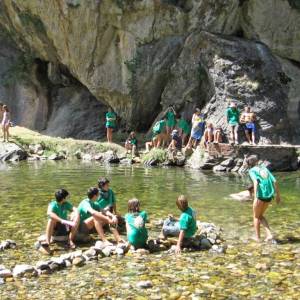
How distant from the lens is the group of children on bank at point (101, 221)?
35.8 ft

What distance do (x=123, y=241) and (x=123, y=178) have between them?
34.0 ft

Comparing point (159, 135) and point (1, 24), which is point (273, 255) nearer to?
point (159, 135)

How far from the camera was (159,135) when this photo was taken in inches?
1144

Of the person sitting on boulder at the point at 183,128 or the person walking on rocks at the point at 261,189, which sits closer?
the person walking on rocks at the point at 261,189

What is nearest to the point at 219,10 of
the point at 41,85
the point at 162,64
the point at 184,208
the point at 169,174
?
the point at 162,64

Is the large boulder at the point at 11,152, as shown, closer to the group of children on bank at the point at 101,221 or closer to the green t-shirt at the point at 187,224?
the group of children on bank at the point at 101,221

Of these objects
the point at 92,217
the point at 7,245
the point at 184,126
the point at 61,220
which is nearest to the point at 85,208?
the point at 92,217

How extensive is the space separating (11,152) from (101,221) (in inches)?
725

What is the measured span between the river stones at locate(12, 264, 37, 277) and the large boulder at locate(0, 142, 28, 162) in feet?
Result: 65.9

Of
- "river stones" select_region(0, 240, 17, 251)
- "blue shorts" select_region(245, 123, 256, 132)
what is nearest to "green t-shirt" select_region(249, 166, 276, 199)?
"river stones" select_region(0, 240, 17, 251)

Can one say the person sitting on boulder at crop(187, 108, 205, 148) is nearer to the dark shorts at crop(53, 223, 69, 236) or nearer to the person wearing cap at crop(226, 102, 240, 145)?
the person wearing cap at crop(226, 102, 240, 145)

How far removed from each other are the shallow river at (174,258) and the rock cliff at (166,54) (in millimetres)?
9843

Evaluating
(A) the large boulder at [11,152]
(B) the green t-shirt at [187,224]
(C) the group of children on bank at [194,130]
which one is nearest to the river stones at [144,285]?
(B) the green t-shirt at [187,224]

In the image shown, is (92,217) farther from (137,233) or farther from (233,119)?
(233,119)
